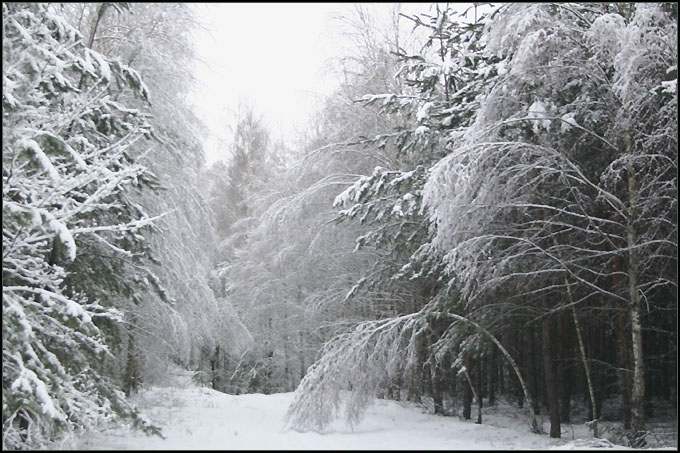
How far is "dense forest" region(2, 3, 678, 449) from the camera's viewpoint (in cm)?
563

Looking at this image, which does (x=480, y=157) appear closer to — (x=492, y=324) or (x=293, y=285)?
(x=492, y=324)

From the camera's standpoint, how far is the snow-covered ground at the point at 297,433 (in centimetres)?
644

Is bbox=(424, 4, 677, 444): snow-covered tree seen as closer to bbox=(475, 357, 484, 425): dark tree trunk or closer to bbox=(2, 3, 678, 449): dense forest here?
bbox=(2, 3, 678, 449): dense forest

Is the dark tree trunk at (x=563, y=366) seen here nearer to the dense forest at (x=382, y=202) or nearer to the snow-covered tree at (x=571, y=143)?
the dense forest at (x=382, y=202)

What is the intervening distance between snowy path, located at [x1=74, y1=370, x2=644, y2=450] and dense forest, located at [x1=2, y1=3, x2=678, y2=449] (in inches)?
18.1

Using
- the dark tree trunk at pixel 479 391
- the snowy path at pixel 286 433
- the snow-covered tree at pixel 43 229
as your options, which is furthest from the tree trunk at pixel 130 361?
the dark tree trunk at pixel 479 391

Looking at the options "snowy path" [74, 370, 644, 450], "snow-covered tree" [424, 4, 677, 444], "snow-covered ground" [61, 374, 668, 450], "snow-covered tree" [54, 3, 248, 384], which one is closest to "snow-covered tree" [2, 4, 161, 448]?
"snow-covered ground" [61, 374, 668, 450]

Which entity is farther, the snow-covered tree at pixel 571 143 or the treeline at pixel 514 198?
the treeline at pixel 514 198

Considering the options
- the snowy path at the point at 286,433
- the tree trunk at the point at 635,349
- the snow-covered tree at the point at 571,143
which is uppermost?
the snow-covered tree at the point at 571,143

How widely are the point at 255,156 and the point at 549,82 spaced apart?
763 inches

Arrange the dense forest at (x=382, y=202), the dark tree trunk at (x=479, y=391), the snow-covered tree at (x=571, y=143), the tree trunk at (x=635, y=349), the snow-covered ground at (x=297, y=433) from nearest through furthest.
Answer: the dense forest at (x=382, y=202), the snow-covered ground at (x=297, y=433), the snow-covered tree at (x=571, y=143), the tree trunk at (x=635, y=349), the dark tree trunk at (x=479, y=391)

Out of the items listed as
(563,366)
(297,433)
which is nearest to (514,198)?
(297,433)

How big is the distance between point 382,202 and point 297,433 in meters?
4.81

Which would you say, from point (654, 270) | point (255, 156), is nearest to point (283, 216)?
point (654, 270)
